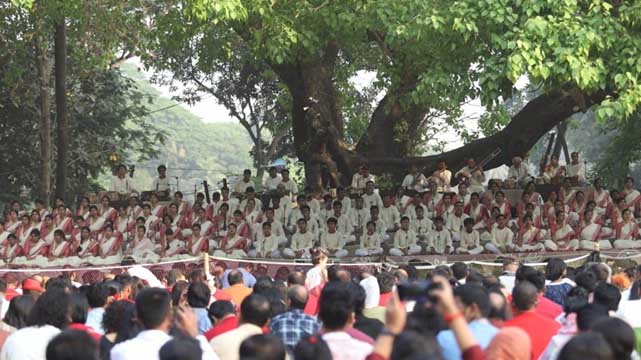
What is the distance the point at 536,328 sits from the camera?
288 inches


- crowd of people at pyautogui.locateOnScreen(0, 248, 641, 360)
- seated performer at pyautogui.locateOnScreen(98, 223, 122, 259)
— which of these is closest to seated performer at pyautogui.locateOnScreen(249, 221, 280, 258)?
seated performer at pyautogui.locateOnScreen(98, 223, 122, 259)

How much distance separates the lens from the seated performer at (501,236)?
2219 cm

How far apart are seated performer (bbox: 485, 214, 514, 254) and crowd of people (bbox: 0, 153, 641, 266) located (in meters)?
0.02

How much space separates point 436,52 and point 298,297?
1065cm

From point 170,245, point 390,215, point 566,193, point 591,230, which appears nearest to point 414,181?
point 390,215

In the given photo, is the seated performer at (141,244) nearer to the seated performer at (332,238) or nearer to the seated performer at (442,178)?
the seated performer at (332,238)

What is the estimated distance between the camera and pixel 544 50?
1697cm

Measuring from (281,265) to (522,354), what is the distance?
12648 millimetres

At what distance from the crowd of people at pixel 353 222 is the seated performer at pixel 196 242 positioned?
0.02m

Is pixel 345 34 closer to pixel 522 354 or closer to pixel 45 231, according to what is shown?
pixel 45 231

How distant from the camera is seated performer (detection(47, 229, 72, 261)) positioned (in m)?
23.9

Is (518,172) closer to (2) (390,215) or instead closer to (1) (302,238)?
(2) (390,215)

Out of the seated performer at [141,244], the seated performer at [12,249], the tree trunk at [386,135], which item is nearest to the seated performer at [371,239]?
the seated performer at [141,244]

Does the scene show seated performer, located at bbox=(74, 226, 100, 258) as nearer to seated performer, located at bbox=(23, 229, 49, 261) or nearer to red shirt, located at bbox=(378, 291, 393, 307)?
seated performer, located at bbox=(23, 229, 49, 261)
